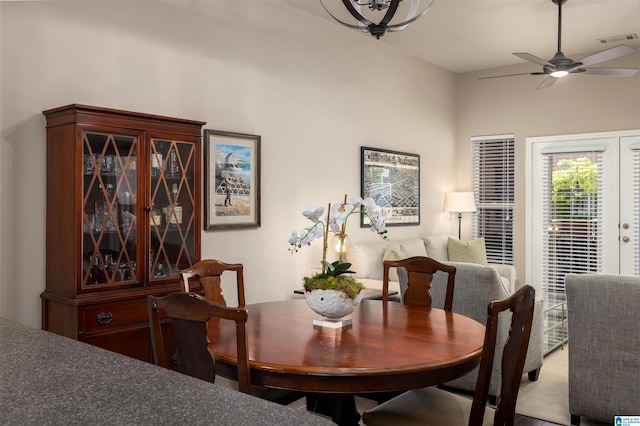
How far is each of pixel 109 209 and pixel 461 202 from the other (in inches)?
182

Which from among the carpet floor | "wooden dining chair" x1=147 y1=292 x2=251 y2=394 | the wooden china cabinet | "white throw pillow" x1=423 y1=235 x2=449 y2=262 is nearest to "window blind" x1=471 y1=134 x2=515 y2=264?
"white throw pillow" x1=423 y1=235 x2=449 y2=262

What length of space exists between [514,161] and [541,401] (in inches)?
150

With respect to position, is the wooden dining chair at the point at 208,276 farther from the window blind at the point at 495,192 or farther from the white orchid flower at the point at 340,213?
the window blind at the point at 495,192

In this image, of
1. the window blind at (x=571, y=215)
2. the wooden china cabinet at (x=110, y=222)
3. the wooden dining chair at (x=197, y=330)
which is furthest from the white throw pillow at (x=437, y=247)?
the wooden dining chair at (x=197, y=330)

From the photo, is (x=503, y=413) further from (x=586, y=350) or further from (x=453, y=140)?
(x=453, y=140)

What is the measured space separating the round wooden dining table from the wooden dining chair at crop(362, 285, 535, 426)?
113 millimetres

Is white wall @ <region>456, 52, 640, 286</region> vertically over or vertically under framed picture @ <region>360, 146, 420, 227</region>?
over

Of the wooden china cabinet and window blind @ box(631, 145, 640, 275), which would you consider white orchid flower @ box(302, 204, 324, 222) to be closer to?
the wooden china cabinet

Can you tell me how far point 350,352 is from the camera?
1.95 metres

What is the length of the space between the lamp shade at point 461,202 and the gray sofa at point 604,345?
143 inches

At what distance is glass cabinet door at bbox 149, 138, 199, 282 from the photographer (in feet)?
10.5

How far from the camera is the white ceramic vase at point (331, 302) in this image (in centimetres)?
227

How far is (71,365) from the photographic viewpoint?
1092 millimetres

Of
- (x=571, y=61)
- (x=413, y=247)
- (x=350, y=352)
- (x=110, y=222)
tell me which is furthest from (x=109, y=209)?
(x=571, y=61)
